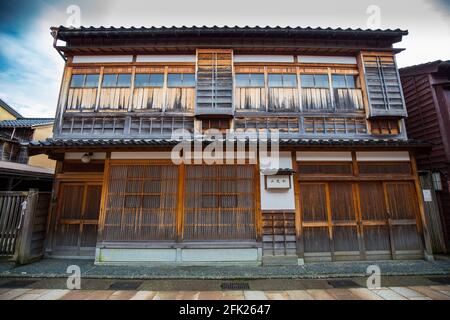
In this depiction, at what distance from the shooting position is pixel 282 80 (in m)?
8.63

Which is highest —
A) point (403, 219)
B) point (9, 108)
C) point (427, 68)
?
point (9, 108)

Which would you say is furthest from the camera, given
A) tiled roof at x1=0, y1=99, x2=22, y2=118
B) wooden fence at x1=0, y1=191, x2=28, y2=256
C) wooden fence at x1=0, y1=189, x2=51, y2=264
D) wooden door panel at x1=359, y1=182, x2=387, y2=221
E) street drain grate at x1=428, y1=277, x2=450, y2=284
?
tiled roof at x1=0, y1=99, x2=22, y2=118

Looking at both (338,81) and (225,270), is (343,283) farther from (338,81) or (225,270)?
(338,81)

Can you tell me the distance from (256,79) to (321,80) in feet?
9.12

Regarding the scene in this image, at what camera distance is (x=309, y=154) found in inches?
287

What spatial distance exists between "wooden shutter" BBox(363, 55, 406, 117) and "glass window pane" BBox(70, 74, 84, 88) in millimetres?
11961

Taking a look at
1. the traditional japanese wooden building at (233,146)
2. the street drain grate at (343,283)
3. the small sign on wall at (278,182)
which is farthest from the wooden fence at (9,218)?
the street drain grate at (343,283)

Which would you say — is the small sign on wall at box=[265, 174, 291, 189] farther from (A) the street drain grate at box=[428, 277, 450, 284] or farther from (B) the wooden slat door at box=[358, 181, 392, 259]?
(A) the street drain grate at box=[428, 277, 450, 284]

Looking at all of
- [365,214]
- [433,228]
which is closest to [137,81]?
[365,214]

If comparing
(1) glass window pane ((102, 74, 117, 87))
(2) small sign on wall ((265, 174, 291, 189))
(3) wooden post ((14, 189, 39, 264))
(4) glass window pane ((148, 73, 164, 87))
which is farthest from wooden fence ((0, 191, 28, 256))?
(2) small sign on wall ((265, 174, 291, 189))

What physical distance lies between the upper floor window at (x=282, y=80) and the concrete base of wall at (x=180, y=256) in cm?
649

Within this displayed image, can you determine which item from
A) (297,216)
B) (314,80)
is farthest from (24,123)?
(297,216)

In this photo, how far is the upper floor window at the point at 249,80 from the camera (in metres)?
8.55

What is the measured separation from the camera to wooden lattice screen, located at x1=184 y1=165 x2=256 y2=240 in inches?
265
